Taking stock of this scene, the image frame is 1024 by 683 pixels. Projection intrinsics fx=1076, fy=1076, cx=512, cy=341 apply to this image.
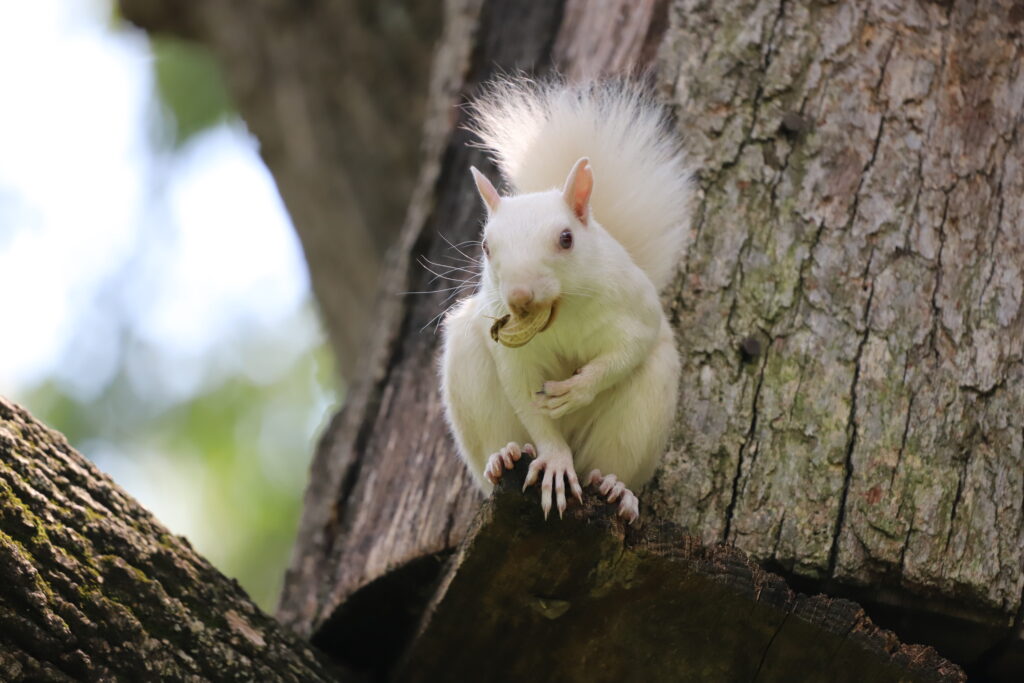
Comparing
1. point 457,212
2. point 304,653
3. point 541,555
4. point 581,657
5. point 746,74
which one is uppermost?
point 746,74

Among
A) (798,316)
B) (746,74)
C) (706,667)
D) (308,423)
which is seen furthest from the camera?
(308,423)

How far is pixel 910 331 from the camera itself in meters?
3.09

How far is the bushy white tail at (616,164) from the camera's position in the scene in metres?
3.05

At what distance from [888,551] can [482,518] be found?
109 centimetres

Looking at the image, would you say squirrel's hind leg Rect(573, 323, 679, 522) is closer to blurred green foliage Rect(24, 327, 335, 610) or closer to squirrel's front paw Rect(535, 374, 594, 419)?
squirrel's front paw Rect(535, 374, 594, 419)

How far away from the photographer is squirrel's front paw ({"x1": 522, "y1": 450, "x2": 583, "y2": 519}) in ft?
7.72

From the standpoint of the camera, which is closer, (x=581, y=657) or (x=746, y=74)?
(x=581, y=657)

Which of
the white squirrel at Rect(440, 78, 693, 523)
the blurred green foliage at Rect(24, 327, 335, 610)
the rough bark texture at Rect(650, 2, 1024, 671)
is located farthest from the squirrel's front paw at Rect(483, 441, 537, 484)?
the blurred green foliage at Rect(24, 327, 335, 610)

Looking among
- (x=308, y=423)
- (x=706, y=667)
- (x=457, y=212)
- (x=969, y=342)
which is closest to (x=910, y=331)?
(x=969, y=342)

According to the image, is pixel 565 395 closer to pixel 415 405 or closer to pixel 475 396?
pixel 475 396

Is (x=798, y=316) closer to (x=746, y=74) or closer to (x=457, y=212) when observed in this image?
(x=746, y=74)

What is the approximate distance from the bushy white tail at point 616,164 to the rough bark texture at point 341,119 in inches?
118

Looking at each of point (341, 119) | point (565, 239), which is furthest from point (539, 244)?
point (341, 119)

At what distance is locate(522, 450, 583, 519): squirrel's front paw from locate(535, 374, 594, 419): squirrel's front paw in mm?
155
